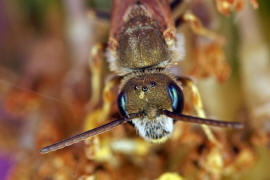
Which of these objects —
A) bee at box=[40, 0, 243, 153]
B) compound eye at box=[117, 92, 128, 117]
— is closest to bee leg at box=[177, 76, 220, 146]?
bee at box=[40, 0, 243, 153]

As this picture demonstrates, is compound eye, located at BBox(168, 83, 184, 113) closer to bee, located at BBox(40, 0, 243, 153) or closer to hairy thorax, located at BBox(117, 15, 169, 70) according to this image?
bee, located at BBox(40, 0, 243, 153)

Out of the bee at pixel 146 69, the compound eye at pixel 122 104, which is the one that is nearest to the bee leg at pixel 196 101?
the bee at pixel 146 69

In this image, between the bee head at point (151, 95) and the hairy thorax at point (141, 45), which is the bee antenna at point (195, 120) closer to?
the bee head at point (151, 95)

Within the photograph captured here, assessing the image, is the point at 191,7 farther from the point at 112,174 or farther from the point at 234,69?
the point at 112,174

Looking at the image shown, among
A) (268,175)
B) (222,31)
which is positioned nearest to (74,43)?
(222,31)

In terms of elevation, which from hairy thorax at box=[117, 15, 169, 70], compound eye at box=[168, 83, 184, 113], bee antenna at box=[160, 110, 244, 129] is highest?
hairy thorax at box=[117, 15, 169, 70]

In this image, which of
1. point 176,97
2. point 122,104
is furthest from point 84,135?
point 176,97

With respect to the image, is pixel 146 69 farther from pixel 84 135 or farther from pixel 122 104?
pixel 84 135

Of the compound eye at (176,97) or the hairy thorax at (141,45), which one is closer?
the compound eye at (176,97)

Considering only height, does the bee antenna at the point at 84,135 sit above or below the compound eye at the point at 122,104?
below
